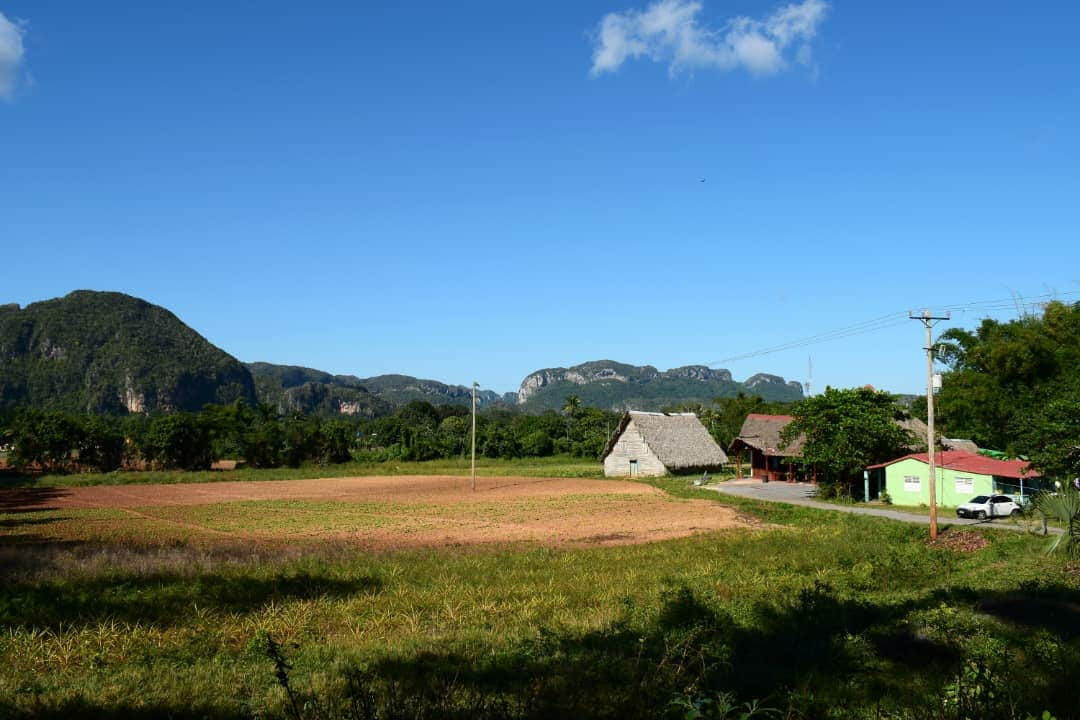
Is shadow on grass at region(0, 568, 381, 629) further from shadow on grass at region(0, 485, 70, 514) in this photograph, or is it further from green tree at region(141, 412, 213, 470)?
green tree at region(141, 412, 213, 470)

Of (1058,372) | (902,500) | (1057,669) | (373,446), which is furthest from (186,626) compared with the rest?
(373,446)

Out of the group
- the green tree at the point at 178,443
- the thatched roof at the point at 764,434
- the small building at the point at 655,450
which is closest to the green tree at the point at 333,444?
the green tree at the point at 178,443

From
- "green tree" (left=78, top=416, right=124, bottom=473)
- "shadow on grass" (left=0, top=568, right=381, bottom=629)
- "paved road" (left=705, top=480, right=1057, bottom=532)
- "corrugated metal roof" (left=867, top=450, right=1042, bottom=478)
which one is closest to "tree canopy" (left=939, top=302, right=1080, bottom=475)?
"corrugated metal roof" (left=867, top=450, right=1042, bottom=478)

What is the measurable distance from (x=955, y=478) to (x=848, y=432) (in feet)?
19.5

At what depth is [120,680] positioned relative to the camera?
8.78 meters

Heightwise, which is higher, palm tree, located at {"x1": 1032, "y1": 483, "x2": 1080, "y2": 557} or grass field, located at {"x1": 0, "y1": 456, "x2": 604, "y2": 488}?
palm tree, located at {"x1": 1032, "y1": 483, "x2": 1080, "y2": 557}

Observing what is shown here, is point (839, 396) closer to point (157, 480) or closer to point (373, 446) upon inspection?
point (157, 480)

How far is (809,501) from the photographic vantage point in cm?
3941

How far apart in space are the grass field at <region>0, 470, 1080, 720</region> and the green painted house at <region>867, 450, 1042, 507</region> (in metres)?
10.7

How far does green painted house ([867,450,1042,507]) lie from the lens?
106 feet

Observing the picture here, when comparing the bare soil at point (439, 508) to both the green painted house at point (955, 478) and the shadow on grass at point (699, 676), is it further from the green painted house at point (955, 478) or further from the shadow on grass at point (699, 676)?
the shadow on grass at point (699, 676)

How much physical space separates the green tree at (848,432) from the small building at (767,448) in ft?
32.7

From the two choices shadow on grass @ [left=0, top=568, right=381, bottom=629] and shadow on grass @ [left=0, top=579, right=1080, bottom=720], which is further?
shadow on grass @ [left=0, top=568, right=381, bottom=629]

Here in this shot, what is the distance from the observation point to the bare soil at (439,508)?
27.2 meters
